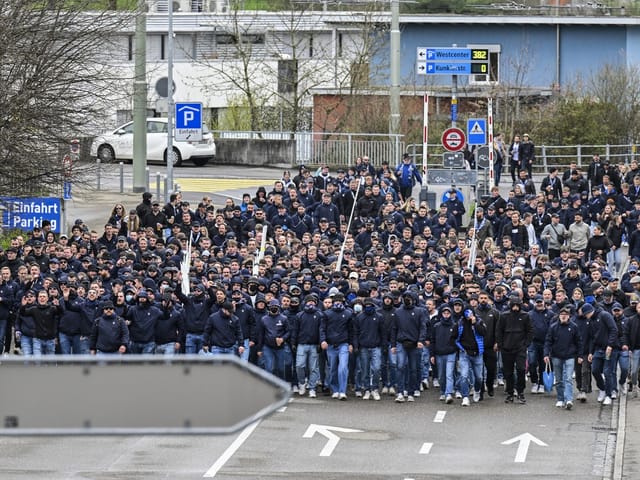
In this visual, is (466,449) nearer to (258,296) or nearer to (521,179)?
(258,296)

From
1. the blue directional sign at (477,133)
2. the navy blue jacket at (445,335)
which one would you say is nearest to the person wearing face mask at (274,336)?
the navy blue jacket at (445,335)

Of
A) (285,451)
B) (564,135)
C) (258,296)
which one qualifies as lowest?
(285,451)

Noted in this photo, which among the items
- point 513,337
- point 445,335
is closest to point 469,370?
point 445,335

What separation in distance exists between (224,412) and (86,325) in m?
16.2

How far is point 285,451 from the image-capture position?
15758 mm

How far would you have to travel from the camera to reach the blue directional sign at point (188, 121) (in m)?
28.9

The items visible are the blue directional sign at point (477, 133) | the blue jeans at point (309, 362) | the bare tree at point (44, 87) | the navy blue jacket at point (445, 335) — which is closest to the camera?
the navy blue jacket at point (445, 335)

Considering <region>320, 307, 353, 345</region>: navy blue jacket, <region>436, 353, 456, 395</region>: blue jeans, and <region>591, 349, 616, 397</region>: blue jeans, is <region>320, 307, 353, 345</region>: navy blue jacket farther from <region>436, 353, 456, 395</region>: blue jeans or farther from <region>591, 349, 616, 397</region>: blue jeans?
<region>591, 349, 616, 397</region>: blue jeans

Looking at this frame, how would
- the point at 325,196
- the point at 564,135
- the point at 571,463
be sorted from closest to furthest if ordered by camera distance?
the point at 571,463, the point at 325,196, the point at 564,135

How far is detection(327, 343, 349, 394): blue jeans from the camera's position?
18625 mm

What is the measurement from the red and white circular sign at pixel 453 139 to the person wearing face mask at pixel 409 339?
9.71 metres

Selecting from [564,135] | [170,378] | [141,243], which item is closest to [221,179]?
[564,135]

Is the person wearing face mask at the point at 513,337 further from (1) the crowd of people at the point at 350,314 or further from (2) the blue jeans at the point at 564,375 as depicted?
(2) the blue jeans at the point at 564,375

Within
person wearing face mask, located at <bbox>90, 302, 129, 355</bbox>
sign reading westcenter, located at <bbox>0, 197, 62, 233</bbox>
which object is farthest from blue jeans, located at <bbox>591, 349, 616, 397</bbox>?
sign reading westcenter, located at <bbox>0, 197, 62, 233</bbox>
